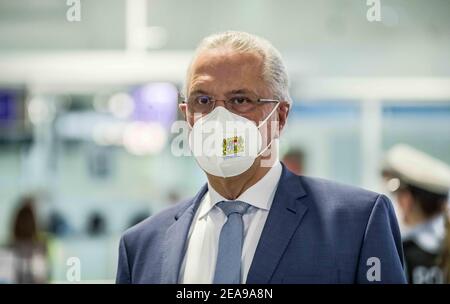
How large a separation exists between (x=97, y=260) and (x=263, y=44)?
753 mm

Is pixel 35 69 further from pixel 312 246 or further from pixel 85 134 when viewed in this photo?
pixel 312 246

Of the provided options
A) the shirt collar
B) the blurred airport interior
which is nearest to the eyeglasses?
the shirt collar

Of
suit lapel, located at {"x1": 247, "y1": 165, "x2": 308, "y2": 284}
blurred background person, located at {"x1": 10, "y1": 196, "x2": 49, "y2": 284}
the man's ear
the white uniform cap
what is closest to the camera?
suit lapel, located at {"x1": 247, "y1": 165, "x2": 308, "y2": 284}

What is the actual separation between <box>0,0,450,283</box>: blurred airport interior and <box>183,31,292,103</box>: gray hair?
340mm

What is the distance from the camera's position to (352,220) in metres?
1.55

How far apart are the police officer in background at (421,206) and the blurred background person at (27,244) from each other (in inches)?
43.2

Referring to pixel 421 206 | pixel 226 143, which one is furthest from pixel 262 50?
pixel 421 206

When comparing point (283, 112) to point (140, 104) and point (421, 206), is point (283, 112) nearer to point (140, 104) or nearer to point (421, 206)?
point (140, 104)

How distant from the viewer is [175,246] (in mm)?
1579

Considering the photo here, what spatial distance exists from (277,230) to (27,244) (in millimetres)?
978

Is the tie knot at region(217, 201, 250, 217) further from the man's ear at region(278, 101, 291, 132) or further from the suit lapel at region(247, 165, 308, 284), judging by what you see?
the man's ear at region(278, 101, 291, 132)

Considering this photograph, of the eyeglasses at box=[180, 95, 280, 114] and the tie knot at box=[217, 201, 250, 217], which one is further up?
the eyeglasses at box=[180, 95, 280, 114]

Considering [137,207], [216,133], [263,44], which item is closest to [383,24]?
[263,44]

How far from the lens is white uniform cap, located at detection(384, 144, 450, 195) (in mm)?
2246
